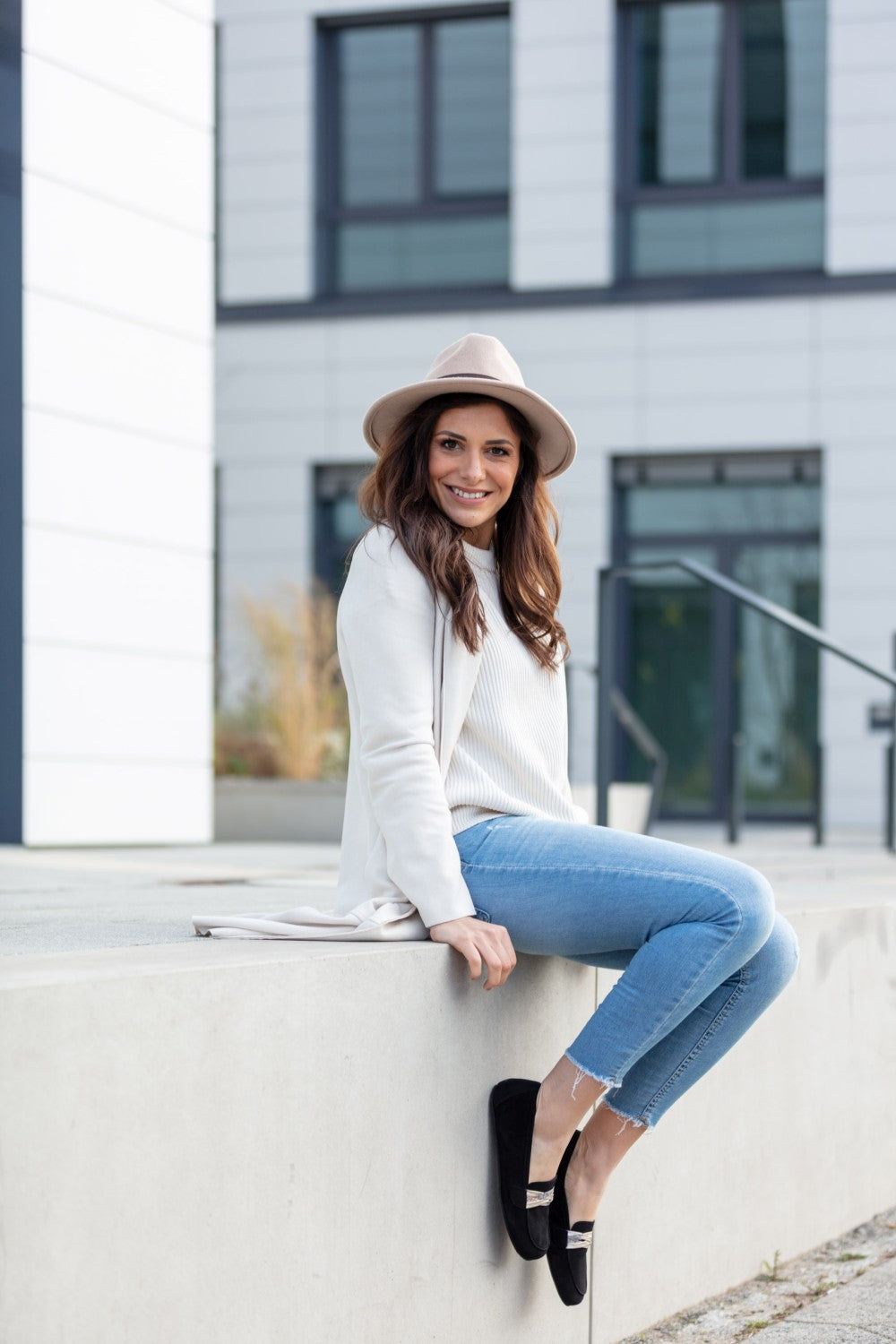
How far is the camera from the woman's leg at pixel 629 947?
278 centimetres

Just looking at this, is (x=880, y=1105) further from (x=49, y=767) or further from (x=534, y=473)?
(x=49, y=767)

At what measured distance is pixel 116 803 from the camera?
7.06 m

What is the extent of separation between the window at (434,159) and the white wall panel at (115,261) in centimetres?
792

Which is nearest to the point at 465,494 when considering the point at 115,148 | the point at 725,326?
the point at 115,148

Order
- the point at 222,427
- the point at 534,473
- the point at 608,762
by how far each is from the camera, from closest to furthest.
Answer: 1. the point at 534,473
2. the point at 608,762
3. the point at 222,427

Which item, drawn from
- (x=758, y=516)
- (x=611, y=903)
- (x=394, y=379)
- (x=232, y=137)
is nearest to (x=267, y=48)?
(x=232, y=137)

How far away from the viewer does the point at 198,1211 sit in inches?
91.4

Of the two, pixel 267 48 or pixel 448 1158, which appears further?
pixel 267 48

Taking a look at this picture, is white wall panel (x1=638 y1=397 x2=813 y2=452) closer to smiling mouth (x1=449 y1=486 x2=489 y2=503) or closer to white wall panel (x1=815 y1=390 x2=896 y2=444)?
white wall panel (x1=815 y1=390 x2=896 y2=444)

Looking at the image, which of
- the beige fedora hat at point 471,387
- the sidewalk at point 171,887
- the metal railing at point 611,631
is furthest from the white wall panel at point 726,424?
the beige fedora hat at point 471,387

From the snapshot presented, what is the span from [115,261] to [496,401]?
437 centimetres

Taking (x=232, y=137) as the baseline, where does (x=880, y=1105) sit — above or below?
below

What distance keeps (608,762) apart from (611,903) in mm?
2773

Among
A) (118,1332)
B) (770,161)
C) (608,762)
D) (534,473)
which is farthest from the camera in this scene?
(770,161)
